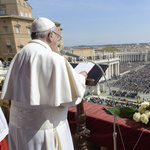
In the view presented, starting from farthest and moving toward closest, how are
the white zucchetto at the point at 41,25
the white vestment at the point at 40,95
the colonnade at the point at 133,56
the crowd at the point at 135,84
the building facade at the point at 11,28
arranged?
Answer: the colonnade at the point at 133,56 → the building facade at the point at 11,28 → the crowd at the point at 135,84 → the white zucchetto at the point at 41,25 → the white vestment at the point at 40,95

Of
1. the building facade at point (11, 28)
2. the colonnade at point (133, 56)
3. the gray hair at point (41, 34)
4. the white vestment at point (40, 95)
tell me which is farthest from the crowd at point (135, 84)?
the colonnade at point (133, 56)

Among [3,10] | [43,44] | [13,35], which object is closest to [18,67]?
[43,44]

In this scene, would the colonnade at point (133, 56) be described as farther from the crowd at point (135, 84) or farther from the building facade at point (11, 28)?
the building facade at point (11, 28)

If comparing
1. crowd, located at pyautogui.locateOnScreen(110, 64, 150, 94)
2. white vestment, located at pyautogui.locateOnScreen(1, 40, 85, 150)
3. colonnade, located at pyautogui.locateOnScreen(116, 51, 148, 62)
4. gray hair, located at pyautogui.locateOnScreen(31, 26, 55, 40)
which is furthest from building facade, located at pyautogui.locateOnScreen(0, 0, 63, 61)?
colonnade, located at pyautogui.locateOnScreen(116, 51, 148, 62)

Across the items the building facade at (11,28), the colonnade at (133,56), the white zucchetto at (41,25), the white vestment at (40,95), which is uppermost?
the building facade at (11,28)

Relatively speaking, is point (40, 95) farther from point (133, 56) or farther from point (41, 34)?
point (133, 56)

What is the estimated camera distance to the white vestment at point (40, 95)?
3.81ft

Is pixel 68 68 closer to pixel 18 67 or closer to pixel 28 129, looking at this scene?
pixel 18 67

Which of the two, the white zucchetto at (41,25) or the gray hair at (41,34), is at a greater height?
the white zucchetto at (41,25)

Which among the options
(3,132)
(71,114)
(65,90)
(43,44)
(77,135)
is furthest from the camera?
(71,114)

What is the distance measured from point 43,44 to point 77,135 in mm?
1366

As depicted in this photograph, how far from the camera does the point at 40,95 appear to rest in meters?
1.19

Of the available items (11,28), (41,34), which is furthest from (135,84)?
(41,34)

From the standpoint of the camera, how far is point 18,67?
1.24 meters
